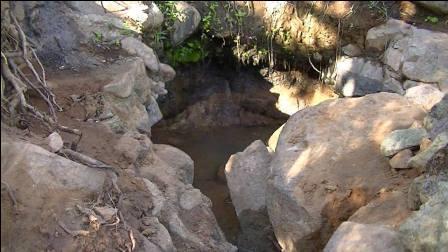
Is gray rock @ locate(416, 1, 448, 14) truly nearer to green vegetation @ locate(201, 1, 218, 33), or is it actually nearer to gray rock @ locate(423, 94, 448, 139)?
green vegetation @ locate(201, 1, 218, 33)

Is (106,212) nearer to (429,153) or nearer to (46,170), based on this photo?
(46,170)

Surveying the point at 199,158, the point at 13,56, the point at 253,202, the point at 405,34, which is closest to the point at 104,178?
the point at 13,56

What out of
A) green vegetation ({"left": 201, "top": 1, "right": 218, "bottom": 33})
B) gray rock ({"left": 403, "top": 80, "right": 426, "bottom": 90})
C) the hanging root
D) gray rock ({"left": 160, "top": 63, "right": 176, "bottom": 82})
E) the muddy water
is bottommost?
the muddy water

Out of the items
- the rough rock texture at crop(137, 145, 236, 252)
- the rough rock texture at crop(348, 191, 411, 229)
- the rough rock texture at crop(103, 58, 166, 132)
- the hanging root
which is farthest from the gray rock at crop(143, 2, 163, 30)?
Result: the rough rock texture at crop(348, 191, 411, 229)

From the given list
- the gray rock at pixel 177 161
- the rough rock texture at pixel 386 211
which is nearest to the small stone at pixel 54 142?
the gray rock at pixel 177 161

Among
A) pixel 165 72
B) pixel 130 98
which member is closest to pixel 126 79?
pixel 130 98

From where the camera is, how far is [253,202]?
6766 millimetres

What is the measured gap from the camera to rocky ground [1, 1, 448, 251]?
4.47 metres

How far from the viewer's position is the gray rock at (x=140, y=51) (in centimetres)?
816

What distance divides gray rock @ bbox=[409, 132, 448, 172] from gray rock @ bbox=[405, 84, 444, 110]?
1.85m

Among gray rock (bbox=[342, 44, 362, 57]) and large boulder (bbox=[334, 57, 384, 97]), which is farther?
A: gray rock (bbox=[342, 44, 362, 57])

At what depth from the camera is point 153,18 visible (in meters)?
8.94

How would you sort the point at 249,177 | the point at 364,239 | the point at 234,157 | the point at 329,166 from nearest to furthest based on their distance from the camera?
the point at 364,239 < the point at 329,166 < the point at 249,177 < the point at 234,157

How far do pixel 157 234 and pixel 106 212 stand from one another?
0.62 metres
